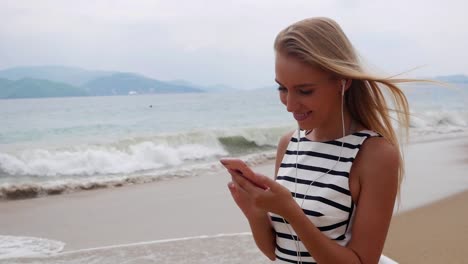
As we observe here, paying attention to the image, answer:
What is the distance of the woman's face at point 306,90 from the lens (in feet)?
5.40

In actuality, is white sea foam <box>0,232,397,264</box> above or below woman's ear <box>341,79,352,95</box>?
below

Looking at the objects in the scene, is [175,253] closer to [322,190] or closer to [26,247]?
[26,247]

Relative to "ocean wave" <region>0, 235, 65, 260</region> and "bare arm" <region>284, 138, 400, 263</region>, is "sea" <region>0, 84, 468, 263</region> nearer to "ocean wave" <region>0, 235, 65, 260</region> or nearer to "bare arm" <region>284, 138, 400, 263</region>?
"ocean wave" <region>0, 235, 65, 260</region>

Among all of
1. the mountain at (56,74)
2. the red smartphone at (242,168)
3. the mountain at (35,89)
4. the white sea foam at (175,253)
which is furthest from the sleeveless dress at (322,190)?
the mountain at (56,74)

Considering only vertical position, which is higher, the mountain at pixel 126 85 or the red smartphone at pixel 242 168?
the red smartphone at pixel 242 168

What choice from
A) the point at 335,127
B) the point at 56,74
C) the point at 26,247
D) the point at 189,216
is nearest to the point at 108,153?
the point at 189,216

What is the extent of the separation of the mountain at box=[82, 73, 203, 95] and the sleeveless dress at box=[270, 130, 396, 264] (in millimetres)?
61627

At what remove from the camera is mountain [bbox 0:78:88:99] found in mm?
47272

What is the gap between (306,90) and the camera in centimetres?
167

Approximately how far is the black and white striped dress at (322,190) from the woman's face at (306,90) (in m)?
0.12

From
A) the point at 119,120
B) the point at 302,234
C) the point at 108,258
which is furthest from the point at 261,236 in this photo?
the point at 119,120

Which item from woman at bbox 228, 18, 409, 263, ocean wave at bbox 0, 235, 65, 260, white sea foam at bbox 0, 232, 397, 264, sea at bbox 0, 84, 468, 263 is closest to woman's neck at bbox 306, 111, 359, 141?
woman at bbox 228, 18, 409, 263

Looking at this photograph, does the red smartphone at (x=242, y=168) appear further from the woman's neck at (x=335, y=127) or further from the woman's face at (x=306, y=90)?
the woman's neck at (x=335, y=127)

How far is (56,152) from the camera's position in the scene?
12.9 meters
